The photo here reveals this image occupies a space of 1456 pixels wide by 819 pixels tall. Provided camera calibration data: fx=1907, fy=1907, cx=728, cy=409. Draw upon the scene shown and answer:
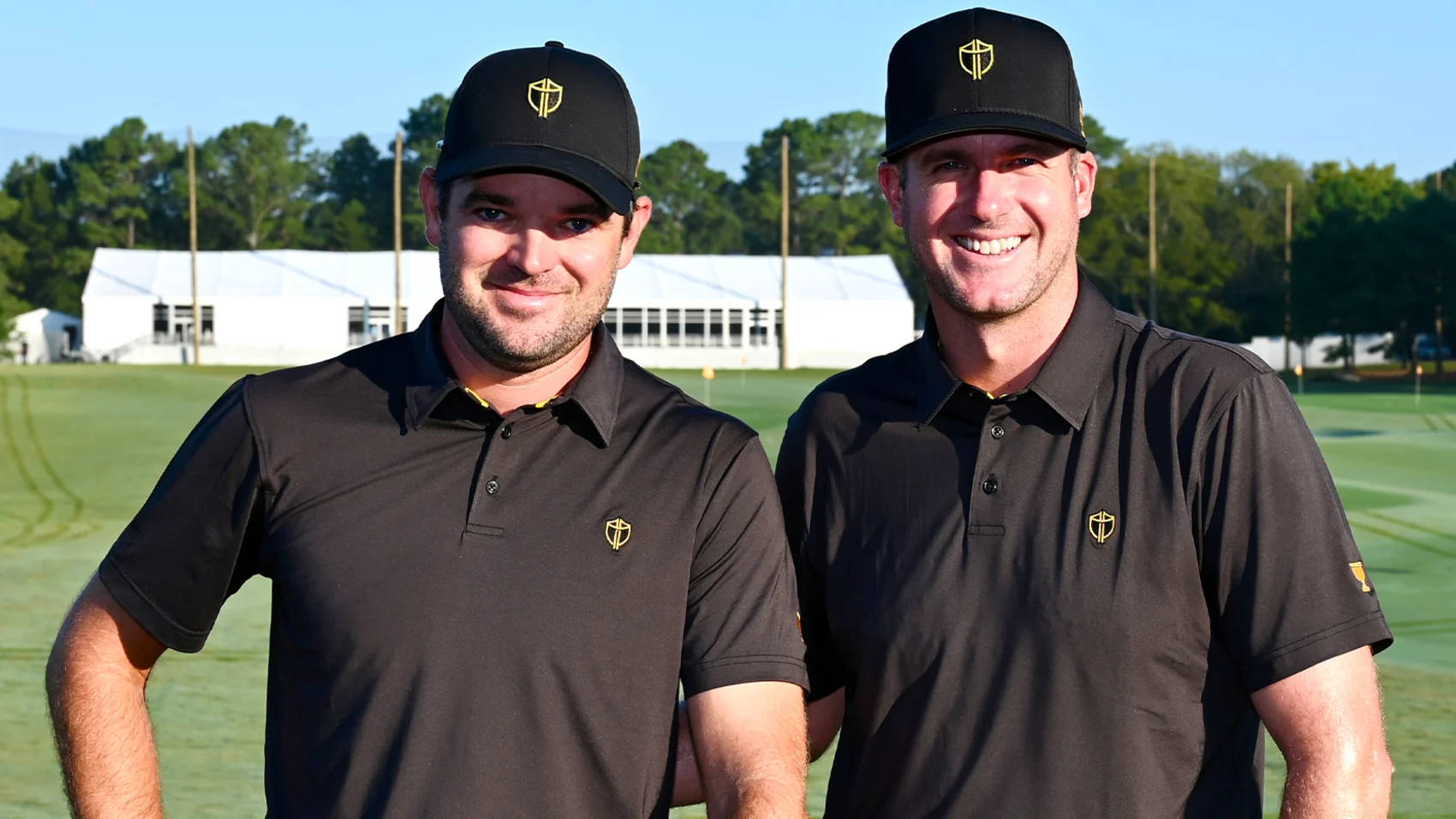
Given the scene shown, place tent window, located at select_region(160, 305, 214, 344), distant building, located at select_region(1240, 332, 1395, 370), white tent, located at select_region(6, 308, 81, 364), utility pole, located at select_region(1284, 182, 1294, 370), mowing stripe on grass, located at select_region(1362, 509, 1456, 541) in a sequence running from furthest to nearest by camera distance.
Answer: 1. white tent, located at select_region(6, 308, 81, 364)
2. distant building, located at select_region(1240, 332, 1395, 370)
3. tent window, located at select_region(160, 305, 214, 344)
4. utility pole, located at select_region(1284, 182, 1294, 370)
5. mowing stripe on grass, located at select_region(1362, 509, 1456, 541)

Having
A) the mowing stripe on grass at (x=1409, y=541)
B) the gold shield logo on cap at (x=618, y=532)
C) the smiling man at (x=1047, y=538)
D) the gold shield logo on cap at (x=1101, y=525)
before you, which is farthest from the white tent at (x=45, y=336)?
the gold shield logo on cap at (x=1101, y=525)

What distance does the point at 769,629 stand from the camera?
3203 mm

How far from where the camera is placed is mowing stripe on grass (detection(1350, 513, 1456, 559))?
16.0m

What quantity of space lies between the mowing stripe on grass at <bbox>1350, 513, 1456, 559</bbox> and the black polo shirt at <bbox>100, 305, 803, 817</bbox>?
13875 millimetres

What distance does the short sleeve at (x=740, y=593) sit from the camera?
3184mm

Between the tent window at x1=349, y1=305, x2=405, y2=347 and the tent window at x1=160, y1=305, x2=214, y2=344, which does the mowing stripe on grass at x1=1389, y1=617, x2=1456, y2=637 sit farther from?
the tent window at x1=160, y1=305, x2=214, y2=344

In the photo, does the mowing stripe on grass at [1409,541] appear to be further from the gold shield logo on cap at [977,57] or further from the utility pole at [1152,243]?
the utility pole at [1152,243]

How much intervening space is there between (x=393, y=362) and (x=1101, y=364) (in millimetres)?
1270

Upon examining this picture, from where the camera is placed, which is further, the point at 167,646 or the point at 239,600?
the point at 239,600

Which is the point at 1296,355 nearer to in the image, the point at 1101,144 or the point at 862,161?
the point at 1101,144

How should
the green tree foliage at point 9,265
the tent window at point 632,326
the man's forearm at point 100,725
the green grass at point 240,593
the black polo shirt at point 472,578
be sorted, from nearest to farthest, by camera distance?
the black polo shirt at point 472,578 → the man's forearm at point 100,725 → the green grass at point 240,593 → the tent window at point 632,326 → the green tree foliage at point 9,265

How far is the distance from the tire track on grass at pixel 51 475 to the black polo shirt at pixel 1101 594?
50.7 ft

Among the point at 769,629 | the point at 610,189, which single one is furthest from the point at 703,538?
the point at 610,189

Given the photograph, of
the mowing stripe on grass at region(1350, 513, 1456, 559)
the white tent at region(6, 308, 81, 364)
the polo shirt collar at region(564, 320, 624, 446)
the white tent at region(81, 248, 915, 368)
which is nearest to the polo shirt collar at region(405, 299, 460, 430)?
the polo shirt collar at region(564, 320, 624, 446)
